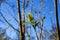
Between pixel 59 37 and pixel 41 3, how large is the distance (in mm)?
996

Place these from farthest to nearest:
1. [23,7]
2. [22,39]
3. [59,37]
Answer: [23,7]
[22,39]
[59,37]

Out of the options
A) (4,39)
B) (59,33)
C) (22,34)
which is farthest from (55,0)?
(4,39)

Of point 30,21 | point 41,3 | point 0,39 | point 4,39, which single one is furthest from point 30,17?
point 0,39

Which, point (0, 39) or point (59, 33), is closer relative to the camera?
point (59, 33)

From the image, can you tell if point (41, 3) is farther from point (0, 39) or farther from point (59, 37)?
point (0, 39)

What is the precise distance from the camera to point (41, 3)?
73.0 inches

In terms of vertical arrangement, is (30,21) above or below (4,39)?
above

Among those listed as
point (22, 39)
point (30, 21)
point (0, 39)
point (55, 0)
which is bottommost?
point (0, 39)

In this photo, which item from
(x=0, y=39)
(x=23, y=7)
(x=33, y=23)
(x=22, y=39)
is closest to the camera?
(x=22, y=39)

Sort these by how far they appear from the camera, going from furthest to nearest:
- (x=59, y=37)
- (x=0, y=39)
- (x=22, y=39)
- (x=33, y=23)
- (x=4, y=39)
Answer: (x=0, y=39) < (x=4, y=39) < (x=33, y=23) < (x=22, y=39) < (x=59, y=37)

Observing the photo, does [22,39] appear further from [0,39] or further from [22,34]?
[0,39]

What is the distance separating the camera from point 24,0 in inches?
73.3

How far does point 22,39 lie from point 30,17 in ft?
0.66

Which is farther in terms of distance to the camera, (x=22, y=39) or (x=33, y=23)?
(x=33, y=23)
